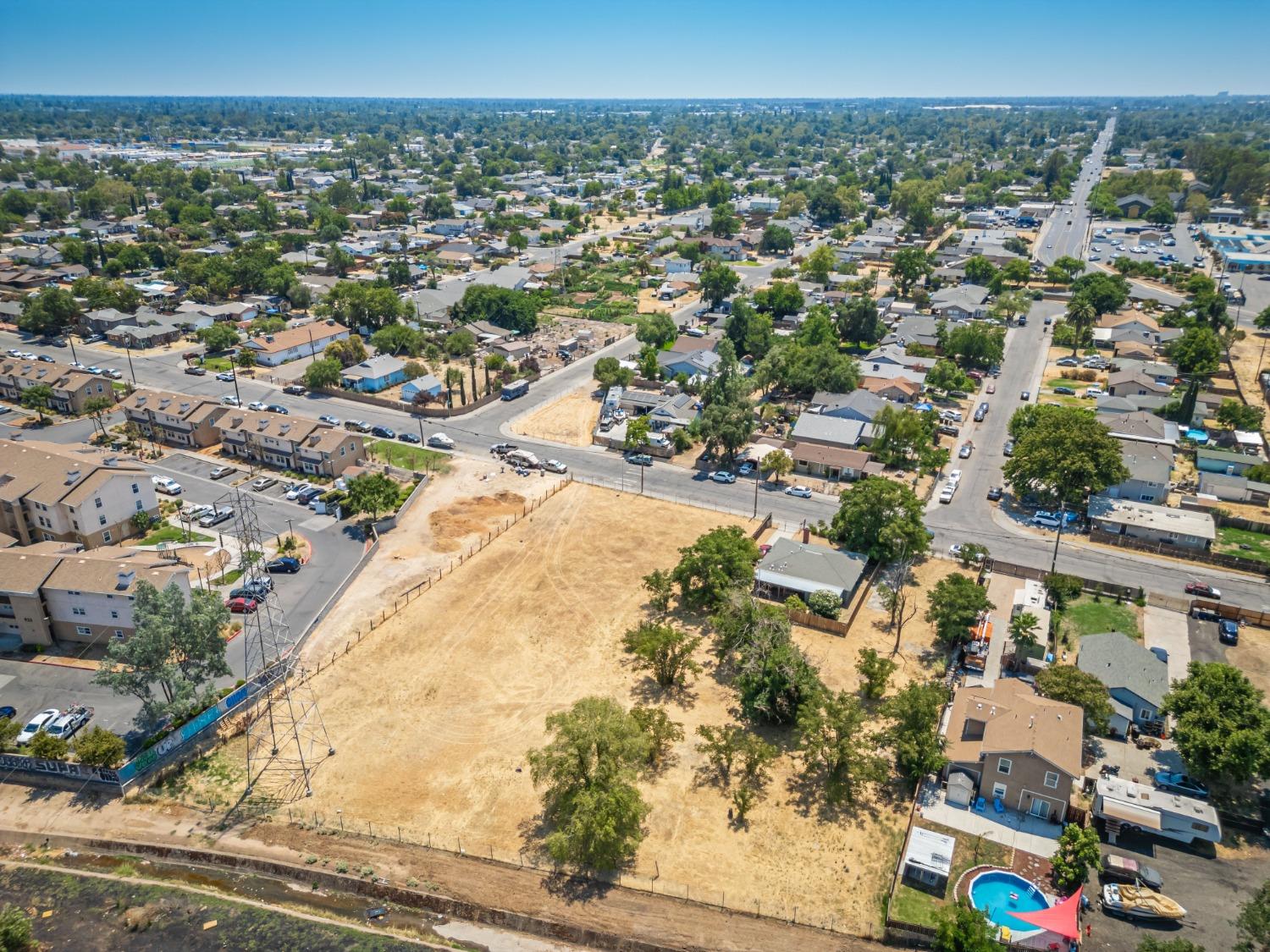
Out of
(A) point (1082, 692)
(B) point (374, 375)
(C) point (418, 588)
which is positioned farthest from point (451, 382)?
(A) point (1082, 692)

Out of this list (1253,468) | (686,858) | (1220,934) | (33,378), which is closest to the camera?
(1220,934)

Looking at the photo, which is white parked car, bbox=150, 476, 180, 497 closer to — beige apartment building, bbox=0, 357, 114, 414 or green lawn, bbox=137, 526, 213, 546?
green lawn, bbox=137, 526, 213, 546

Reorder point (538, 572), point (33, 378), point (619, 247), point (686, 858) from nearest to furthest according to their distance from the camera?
1. point (686, 858)
2. point (538, 572)
3. point (33, 378)
4. point (619, 247)

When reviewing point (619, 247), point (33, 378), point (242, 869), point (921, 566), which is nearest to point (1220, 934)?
point (921, 566)

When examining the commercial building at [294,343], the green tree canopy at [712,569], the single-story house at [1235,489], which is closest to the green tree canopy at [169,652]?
the green tree canopy at [712,569]

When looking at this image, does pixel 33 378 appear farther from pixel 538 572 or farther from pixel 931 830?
pixel 931 830

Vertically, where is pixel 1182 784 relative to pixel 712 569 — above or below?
below

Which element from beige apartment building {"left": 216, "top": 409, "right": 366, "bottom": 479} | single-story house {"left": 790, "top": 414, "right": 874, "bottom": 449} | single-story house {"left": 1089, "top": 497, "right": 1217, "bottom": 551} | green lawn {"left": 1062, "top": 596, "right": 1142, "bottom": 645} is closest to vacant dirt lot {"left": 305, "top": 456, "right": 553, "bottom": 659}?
beige apartment building {"left": 216, "top": 409, "right": 366, "bottom": 479}

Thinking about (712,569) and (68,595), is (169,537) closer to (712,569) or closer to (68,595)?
(68,595)
